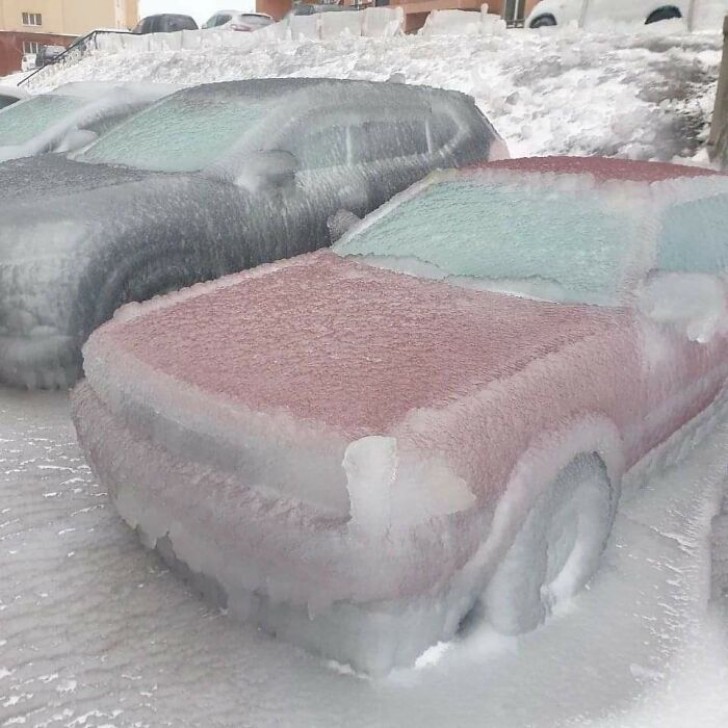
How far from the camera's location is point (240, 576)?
1.94 metres

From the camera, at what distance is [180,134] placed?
4438 mm

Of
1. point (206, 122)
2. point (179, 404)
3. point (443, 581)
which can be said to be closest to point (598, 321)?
point (443, 581)

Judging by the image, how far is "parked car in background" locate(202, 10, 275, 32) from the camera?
23623 mm

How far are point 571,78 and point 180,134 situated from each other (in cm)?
613

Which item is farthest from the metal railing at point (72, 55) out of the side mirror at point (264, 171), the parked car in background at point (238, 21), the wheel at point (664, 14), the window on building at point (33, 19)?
the window on building at point (33, 19)

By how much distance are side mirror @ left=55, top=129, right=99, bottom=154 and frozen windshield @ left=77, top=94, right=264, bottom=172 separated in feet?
1.41

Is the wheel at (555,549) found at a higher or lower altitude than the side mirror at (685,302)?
lower

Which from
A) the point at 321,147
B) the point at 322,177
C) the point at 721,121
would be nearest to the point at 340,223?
the point at 322,177

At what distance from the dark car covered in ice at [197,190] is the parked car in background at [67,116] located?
0.90 metres

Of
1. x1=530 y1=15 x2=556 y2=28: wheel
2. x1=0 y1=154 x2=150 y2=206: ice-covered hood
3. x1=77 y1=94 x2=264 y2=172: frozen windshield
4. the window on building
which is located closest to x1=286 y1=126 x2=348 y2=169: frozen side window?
x1=77 y1=94 x2=264 y2=172: frozen windshield

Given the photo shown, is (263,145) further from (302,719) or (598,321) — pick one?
(302,719)

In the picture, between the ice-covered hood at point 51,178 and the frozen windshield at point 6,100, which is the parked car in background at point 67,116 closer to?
the ice-covered hood at point 51,178

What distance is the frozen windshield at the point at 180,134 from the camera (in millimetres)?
4230

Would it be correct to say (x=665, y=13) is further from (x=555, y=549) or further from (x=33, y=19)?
(x=33, y=19)
